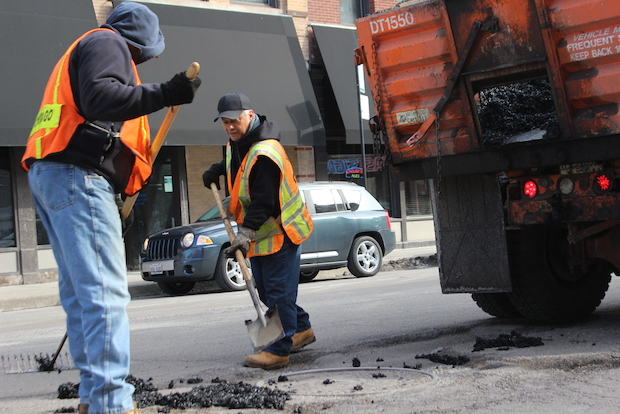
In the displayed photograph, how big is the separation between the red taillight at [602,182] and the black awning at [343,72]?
1222 centimetres

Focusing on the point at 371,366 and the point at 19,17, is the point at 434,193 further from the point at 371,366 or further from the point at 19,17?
the point at 19,17

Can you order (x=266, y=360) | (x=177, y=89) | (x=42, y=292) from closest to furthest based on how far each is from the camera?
1. (x=177, y=89)
2. (x=266, y=360)
3. (x=42, y=292)

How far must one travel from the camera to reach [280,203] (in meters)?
5.27

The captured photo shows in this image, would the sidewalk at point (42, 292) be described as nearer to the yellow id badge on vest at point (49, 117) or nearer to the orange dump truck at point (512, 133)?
the orange dump truck at point (512, 133)

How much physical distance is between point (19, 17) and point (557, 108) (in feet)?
36.5

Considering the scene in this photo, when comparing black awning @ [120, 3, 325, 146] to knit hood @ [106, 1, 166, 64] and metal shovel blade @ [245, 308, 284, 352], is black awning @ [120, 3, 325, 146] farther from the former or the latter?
knit hood @ [106, 1, 166, 64]

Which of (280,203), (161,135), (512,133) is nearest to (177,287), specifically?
(280,203)

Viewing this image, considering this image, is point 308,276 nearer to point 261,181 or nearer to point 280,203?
point 280,203

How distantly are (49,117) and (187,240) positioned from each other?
8.53m

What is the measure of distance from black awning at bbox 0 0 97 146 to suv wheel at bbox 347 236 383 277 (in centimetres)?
588

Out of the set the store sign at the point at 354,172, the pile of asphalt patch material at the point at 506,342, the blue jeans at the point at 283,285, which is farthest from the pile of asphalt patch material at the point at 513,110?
the store sign at the point at 354,172

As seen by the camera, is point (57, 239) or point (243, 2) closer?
point (57, 239)

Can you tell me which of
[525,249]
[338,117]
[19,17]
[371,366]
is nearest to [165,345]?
[371,366]

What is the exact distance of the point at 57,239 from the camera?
11.4ft
